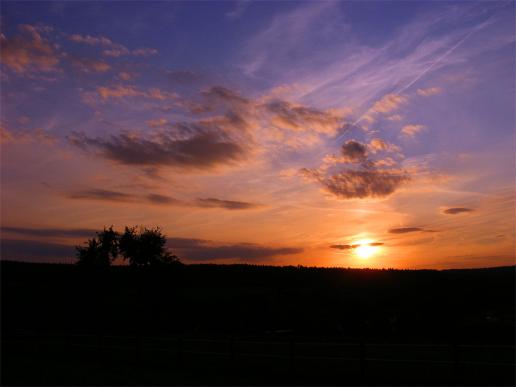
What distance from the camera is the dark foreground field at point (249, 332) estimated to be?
18.9 metres

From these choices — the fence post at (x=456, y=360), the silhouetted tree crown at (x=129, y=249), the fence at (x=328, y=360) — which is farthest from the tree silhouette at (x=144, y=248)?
the fence post at (x=456, y=360)

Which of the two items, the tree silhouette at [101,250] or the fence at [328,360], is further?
the tree silhouette at [101,250]

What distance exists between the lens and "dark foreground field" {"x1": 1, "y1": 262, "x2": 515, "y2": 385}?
18.9 m

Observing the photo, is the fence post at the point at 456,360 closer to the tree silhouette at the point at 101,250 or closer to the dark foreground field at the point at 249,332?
the dark foreground field at the point at 249,332

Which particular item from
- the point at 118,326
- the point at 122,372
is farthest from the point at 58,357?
the point at 118,326

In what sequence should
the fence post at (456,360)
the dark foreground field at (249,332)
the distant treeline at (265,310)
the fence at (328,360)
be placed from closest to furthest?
the fence post at (456,360) < the fence at (328,360) < the dark foreground field at (249,332) < the distant treeline at (265,310)

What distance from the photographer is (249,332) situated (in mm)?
46094

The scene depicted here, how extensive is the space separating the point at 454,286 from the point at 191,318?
117 ft

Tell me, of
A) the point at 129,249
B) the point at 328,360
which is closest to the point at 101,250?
the point at 129,249

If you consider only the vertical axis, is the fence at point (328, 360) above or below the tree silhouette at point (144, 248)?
below

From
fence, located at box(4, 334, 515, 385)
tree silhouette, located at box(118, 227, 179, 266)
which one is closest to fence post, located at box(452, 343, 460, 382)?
fence, located at box(4, 334, 515, 385)

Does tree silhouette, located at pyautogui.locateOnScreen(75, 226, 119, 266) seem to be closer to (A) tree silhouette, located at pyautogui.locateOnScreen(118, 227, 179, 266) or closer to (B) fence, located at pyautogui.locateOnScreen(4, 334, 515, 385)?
(A) tree silhouette, located at pyautogui.locateOnScreen(118, 227, 179, 266)

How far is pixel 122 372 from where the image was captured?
64.7 ft

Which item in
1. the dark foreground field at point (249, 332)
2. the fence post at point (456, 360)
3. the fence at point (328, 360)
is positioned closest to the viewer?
the fence post at point (456, 360)
